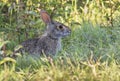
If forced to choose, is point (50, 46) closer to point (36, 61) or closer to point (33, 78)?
point (36, 61)

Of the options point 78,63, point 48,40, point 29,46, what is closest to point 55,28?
point 48,40

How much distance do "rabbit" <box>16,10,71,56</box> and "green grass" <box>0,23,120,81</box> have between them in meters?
0.14

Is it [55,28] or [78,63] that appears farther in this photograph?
[55,28]

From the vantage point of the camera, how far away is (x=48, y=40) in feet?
19.8

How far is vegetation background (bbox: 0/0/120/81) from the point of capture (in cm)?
433

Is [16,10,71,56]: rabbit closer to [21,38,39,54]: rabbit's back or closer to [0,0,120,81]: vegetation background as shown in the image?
[21,38,39,54]: rabbit's back

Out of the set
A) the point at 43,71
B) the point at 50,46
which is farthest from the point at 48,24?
the point at 43,71

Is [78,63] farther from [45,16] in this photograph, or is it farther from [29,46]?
[45,16]

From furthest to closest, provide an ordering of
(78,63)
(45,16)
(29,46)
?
1. (45,16)
2. (29,46)
3. (78,63)

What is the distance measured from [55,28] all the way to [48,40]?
18 centimetres

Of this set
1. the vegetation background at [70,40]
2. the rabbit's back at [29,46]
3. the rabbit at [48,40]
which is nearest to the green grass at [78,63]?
the vegetation background at [70,40]

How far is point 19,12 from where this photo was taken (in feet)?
19.4

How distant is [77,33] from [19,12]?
814 millimetres

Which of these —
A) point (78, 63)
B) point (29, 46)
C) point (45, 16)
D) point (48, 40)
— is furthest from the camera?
point (48, 40)
